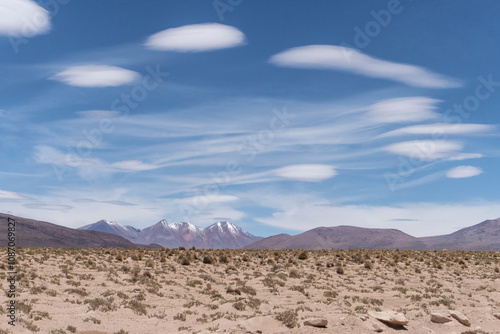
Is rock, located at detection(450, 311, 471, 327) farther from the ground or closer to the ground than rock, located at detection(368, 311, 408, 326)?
closer to the ground

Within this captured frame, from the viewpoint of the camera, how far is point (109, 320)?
21938 millimetres

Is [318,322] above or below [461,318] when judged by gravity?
above

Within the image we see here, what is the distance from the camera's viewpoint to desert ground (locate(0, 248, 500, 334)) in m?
20.8

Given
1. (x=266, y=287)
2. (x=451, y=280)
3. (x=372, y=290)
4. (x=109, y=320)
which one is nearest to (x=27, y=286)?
(x=109, y=320)

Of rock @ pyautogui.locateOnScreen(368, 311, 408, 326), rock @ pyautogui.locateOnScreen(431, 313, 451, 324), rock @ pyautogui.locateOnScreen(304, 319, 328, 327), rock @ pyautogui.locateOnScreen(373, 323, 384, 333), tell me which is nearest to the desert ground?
rock @ pyautogui.locateOnScreen(373, 323, 384, 333)

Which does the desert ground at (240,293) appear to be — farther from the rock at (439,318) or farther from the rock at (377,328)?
the rock at (439,318)

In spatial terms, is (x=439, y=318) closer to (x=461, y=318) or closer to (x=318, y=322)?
(x=461, y=318)

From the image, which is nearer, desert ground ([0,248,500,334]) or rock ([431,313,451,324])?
desert ground ([0,248,500,334])

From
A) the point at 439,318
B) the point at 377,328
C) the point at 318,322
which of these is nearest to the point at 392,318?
the point at 377,328

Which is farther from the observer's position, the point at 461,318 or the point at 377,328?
the point at 461,318

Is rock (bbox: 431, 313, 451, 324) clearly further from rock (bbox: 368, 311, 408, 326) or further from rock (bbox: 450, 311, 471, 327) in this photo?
rock (bbox: 368, 311, 408, 326)

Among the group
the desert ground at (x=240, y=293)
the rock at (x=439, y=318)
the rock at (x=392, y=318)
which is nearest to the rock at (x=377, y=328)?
the desert ground at (x=240, y=293)

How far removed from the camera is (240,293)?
28781mm

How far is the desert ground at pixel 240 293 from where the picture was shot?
68.2 ft
